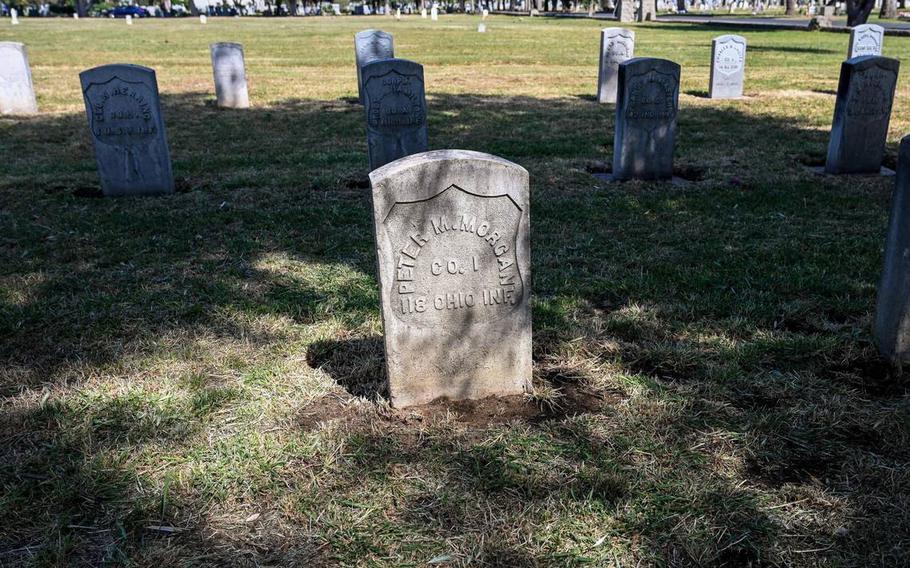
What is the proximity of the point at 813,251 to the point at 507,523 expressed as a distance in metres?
4.07

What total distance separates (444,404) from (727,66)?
13.4 meters

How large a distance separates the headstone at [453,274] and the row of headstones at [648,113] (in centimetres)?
498

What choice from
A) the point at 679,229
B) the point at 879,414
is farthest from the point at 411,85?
the point at 879,414

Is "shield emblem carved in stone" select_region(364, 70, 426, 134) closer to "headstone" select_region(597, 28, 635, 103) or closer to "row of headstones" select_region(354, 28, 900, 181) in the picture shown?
"row of headstones" select_region(354, 28, 900, 181)

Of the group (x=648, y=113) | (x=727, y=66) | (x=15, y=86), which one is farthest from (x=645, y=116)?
(x=15, y=86)

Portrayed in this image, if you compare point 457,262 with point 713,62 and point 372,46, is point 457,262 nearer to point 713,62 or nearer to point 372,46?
point 372,46

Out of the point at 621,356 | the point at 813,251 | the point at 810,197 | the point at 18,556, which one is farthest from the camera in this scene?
the point at 810,197

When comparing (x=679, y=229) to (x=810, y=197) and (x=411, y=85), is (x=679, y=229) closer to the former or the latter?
(x=810, y=197)

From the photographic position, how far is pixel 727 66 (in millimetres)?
14617

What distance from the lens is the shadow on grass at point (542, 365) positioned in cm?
273

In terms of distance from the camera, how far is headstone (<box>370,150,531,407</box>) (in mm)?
3188

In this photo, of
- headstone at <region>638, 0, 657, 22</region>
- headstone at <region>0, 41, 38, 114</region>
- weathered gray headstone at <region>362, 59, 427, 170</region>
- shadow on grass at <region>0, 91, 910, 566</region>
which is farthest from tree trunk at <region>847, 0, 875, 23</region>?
headstone at <region>0, 41, 38, 114</region>

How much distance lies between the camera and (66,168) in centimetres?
898

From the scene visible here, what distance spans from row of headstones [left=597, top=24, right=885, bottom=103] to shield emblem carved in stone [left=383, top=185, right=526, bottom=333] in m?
11.5
